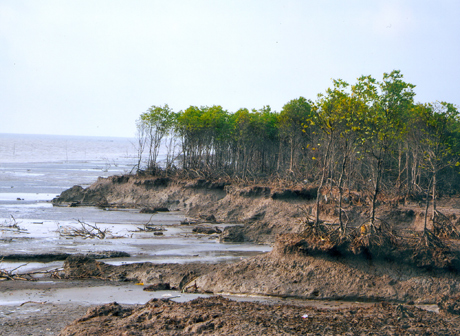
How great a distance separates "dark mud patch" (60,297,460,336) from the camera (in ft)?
26.2

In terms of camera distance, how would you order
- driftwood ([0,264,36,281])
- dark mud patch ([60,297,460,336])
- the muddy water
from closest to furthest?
dark mud patch ([60,297,460,336]), the muddy water, driftwood ([0,264,36,281])

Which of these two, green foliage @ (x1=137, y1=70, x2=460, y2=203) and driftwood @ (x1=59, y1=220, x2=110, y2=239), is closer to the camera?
driftwood @ (x1=59, y1=220, x2=110, y2=239)

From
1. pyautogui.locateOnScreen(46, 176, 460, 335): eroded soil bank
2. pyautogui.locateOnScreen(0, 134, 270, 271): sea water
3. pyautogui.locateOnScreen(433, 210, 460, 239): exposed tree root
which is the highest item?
pyautogui.locateOnScreen(433, 210, 460, 239): exposed tree root

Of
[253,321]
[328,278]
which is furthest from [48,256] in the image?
[253,321]

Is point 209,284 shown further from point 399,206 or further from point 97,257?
point 399,206

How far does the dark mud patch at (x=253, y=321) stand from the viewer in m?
8.00

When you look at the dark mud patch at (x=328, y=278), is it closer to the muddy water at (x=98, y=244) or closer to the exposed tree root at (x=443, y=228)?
the muddy water at (x=98, y=244)

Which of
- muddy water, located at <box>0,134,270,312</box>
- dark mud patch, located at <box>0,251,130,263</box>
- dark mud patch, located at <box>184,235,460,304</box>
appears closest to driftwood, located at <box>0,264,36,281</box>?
muddy water, located at <box>0,134,270,312</box>

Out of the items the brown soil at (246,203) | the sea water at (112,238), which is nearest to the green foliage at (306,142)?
the brown soil at (246,203)

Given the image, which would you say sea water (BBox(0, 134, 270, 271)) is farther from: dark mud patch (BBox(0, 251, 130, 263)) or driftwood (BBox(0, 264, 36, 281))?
driftwood (BBox(0, 264, 36, 281))

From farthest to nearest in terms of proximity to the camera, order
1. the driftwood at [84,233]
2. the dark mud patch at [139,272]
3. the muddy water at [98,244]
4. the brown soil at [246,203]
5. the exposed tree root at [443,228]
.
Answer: the brown soil at [246,203] → the driftwood at [84,233] → the exposed tree root at [443,228] → the dark mud patch at [139,272] → the muddy water at [98,244]

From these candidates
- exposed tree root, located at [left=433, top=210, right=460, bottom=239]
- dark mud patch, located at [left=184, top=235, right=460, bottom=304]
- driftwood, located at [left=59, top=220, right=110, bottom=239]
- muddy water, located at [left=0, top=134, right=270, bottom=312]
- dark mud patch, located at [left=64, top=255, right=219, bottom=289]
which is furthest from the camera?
driftwood, located at [left=59, top=220, right=110, bottom=239]

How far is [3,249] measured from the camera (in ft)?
57.9

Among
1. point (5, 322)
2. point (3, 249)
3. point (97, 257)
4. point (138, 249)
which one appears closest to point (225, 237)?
point (138, 249)
